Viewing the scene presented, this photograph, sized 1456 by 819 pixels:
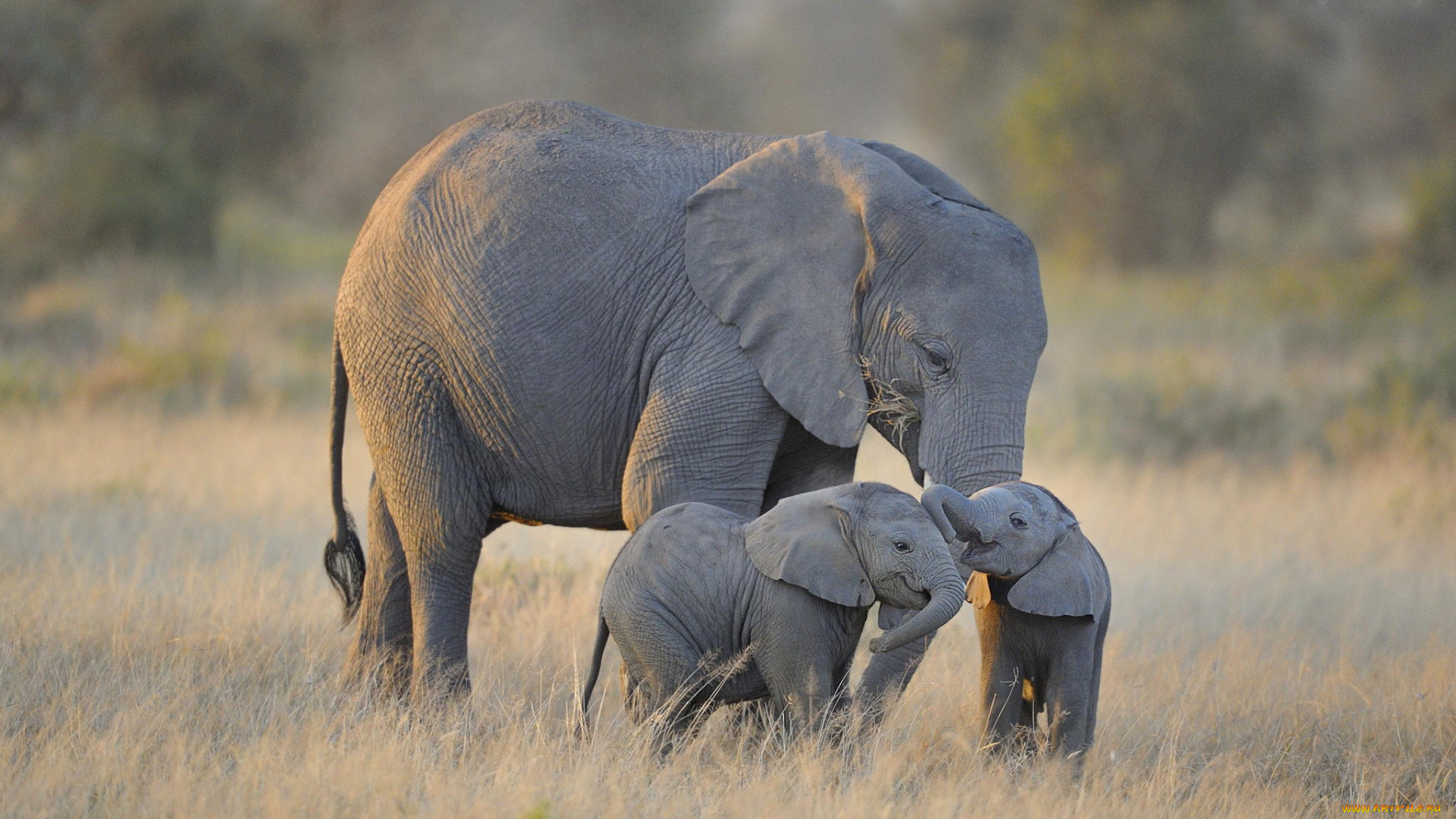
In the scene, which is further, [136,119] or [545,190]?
[136,119]

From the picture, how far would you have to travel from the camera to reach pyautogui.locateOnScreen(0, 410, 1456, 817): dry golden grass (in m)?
4.79

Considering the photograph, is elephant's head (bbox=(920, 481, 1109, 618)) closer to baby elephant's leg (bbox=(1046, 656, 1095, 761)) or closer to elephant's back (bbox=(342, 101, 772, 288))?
baby elephant's leg (bbox=(1046, 656, 1095, 761))

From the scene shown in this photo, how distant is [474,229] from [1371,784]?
12.6 ft

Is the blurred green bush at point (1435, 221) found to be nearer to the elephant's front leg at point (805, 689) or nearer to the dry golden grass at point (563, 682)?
the dry golden grass at point (563, 682)

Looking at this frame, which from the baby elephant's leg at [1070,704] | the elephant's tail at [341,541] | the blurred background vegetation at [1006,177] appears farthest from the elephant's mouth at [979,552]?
the blurred background vegetation at [1006,177]

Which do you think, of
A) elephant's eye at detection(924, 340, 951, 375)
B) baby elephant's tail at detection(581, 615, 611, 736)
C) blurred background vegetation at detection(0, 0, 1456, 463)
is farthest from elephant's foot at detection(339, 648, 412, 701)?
blurred background vegetation at detection(0, 0, 1456, 463)

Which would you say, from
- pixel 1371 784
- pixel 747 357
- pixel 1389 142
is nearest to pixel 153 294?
pixel 747 357

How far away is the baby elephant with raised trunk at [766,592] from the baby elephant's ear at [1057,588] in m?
0.37

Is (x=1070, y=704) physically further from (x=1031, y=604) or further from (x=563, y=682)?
(x=563, y=682)

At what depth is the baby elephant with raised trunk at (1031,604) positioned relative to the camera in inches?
195

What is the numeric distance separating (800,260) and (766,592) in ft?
4.25

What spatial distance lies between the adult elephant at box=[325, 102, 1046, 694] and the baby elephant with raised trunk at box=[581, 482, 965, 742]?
1.34 feet

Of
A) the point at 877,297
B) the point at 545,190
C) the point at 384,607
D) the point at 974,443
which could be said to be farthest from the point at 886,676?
the point at 384,607

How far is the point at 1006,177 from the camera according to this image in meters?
35.9
